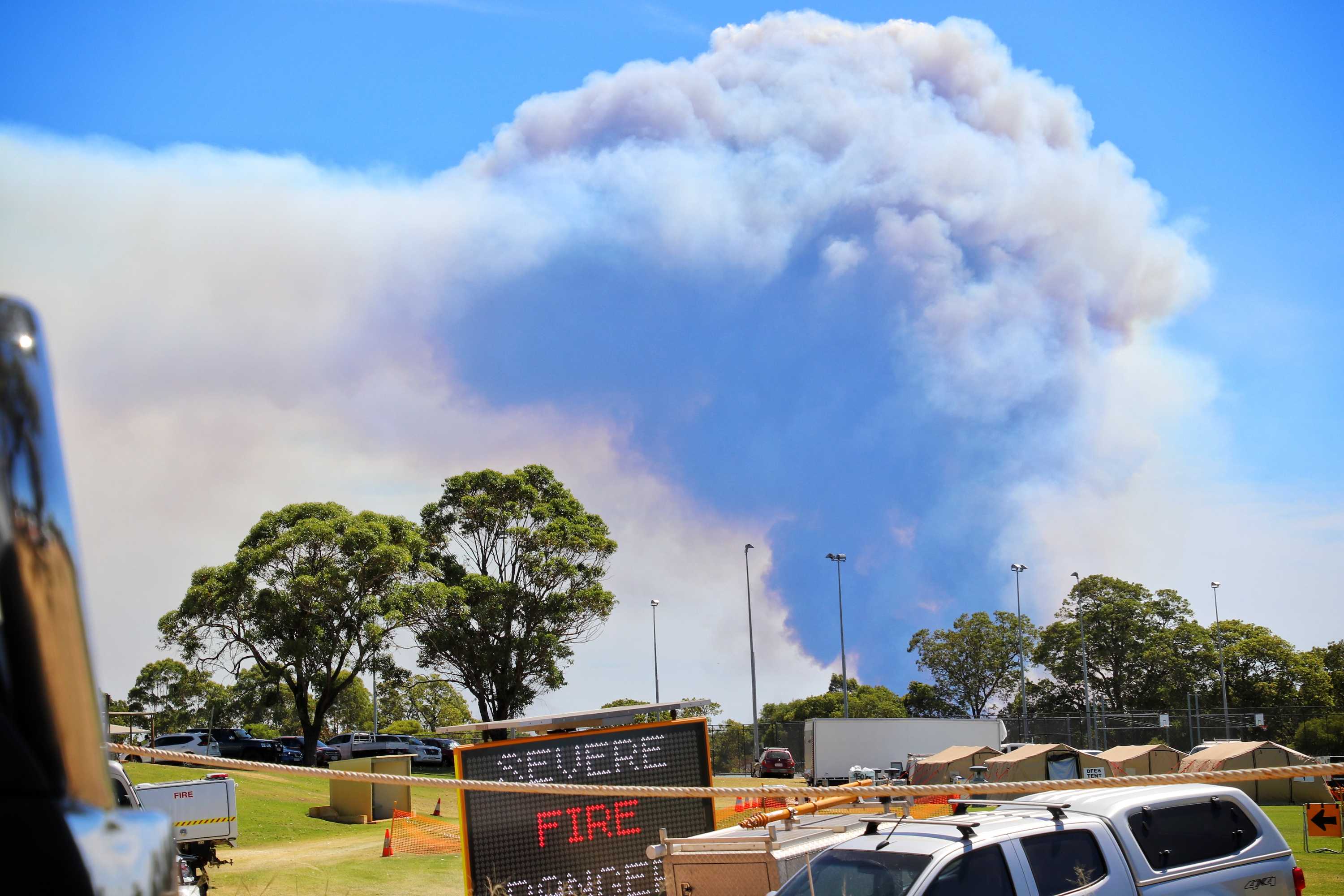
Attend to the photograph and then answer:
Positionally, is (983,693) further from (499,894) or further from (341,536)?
(499,894)

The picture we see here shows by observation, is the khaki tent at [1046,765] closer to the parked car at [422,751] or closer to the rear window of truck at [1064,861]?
the rear window of truck at [1064,861]

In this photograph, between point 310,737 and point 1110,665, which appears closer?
point 310,737

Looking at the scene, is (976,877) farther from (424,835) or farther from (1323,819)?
(424,835)

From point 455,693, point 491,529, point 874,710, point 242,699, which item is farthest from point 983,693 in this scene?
point 242,699

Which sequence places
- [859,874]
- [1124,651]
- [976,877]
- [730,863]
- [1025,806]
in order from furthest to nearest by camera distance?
[1124,651], [730,863], [1025,806], [859,874], [976,877]

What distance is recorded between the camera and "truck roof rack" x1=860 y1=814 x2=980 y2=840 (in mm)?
7438

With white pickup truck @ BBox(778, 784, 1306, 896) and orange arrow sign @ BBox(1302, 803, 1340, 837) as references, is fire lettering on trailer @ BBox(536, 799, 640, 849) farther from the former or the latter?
orange arrow sign @ BBox(1302, 803, 1340, 837)

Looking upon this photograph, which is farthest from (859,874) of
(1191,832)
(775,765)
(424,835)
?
(775,765)

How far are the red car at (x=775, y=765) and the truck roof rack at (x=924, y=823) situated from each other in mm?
45561

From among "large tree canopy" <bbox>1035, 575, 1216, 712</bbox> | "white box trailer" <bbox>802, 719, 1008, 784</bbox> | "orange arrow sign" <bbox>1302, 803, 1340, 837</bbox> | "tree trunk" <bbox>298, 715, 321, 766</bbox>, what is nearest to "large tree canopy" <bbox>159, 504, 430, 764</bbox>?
"tree trunk" <bbox>298, 715, 321, 766</bbox>

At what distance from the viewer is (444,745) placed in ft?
178

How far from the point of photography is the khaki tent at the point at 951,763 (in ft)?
113

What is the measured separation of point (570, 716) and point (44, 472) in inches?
463

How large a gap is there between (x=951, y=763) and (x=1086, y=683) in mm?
33792
